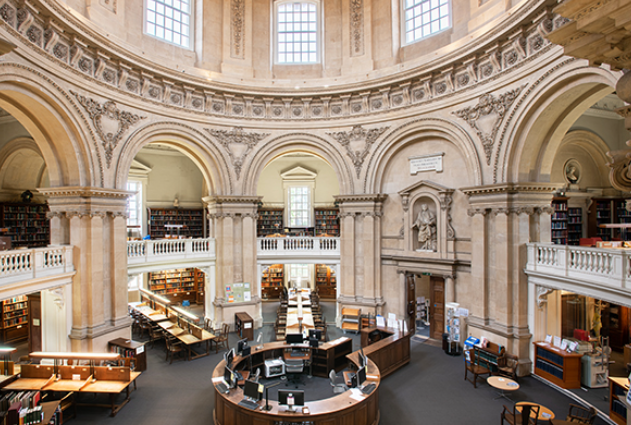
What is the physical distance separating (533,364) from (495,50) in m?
9.37

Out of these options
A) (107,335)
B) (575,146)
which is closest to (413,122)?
(575,146)

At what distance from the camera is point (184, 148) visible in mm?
14258

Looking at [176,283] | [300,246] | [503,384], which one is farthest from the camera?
[176,283]

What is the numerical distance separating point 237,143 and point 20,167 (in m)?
8.97

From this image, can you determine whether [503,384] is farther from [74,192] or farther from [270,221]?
[270,221]

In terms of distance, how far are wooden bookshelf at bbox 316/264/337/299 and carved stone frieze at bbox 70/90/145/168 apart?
12752mm

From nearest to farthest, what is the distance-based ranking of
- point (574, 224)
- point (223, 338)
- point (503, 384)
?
point (503, 384) < point (223, 338) < point (574, 224)

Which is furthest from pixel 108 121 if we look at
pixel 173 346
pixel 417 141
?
pixel 417 141

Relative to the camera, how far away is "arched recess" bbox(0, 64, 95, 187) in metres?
9.02

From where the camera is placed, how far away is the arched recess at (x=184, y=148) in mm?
11758

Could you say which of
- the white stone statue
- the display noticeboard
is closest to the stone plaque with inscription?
the white stone statue

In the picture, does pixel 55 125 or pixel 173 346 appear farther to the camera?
pixel 173 346

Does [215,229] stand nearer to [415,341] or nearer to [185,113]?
[185,113]

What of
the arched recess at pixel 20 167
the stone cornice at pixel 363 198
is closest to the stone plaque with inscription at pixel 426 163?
the stone cornice at pixel 363 198
